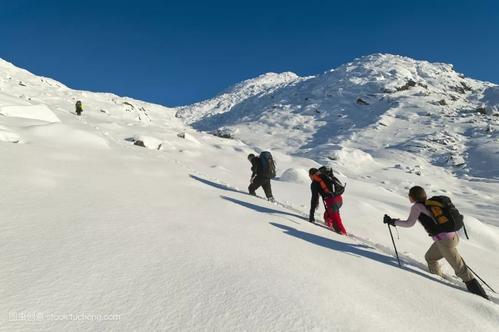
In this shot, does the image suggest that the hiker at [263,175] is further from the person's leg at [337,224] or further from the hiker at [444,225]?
the hiker at [444,225]

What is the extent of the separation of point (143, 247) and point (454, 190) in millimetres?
35646

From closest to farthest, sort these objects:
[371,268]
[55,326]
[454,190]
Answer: [55,326] → [371,268] → [454,190]

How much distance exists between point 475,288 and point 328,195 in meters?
3.59

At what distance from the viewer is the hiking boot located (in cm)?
510

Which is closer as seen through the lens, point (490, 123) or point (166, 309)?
point (166, 309)

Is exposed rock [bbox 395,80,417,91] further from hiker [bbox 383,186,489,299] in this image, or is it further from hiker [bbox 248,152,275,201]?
hiker [bbox 383,186,489,299]

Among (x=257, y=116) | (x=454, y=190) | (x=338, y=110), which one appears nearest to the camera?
(x=454, y=190)

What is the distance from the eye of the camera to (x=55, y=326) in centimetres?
258

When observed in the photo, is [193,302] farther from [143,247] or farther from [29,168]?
[29,168]

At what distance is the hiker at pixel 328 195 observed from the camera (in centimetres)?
806

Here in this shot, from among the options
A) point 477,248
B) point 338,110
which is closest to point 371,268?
point 477,248

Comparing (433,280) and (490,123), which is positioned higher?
(490,123)

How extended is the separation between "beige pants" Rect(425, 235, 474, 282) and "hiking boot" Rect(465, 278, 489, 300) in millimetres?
63

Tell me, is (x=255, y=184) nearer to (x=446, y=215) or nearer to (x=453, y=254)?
(x=446, y=215)
